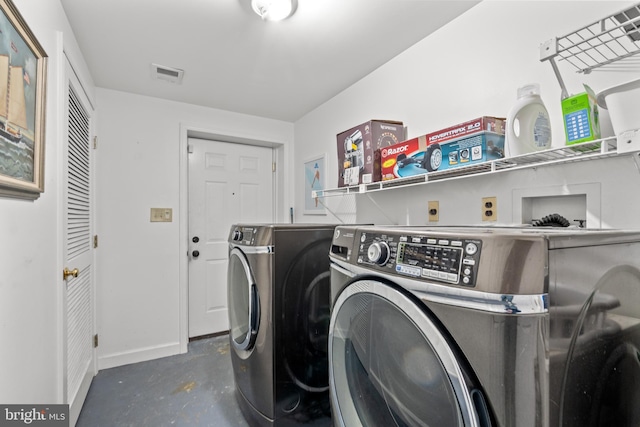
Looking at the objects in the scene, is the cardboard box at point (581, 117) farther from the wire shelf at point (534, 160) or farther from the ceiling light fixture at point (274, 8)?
the ceiling light fixture at point (274, 8)

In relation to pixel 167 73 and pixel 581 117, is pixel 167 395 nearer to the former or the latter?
pixel 167 73

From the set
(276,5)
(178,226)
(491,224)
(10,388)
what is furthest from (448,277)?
(178,226)

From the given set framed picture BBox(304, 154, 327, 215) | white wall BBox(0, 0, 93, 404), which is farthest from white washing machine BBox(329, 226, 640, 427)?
framed picture BBox(304, 154, 327, 215)

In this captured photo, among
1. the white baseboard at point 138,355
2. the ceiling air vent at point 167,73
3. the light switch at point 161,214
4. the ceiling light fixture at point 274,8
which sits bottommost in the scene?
the white baseboard at point 138,355

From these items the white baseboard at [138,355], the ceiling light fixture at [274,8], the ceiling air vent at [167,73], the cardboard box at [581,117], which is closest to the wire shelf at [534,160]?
the cardboard box at [581,117]

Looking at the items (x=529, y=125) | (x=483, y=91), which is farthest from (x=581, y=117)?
(x=483, y=91)

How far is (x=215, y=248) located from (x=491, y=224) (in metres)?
2.47

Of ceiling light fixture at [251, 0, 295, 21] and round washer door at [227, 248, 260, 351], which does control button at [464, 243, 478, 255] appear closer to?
round washer door at [227, 248, 260, 351]

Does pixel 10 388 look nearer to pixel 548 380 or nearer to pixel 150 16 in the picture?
pixel 548 380

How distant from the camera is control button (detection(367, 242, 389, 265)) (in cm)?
81

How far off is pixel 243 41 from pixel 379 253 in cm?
161

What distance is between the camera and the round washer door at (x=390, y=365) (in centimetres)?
66

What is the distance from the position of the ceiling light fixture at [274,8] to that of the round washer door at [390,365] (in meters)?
1.36

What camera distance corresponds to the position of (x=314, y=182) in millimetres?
→ 2807
